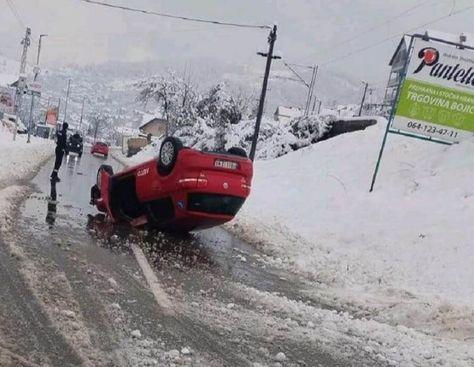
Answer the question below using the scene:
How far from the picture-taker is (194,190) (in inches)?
353

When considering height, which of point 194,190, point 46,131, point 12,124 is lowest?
point 46,131

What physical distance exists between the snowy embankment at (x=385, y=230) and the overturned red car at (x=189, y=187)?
1303 millimetres

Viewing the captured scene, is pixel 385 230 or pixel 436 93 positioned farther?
pixel 436 93

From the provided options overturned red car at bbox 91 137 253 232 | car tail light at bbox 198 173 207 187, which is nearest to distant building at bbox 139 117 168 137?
overturned red car at bbox 91 137 253 232

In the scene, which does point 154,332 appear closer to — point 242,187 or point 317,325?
point 317,325

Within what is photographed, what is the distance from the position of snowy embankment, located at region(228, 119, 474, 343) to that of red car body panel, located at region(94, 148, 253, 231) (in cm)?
128

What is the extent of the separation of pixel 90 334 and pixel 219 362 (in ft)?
3.40

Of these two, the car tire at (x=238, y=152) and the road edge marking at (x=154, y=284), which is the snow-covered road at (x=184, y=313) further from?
the car tire at (x=238, y=152)

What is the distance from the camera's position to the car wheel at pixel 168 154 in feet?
30.1

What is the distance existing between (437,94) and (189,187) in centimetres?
725

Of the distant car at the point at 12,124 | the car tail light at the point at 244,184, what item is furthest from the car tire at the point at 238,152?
the distant car at the point at 12,124

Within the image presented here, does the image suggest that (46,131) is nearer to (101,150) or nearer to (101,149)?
(101,149)

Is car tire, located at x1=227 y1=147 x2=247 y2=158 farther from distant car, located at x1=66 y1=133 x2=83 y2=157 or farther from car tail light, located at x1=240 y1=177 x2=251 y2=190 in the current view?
distant car, located at x1=66 y1=133 x2=83 y2=157

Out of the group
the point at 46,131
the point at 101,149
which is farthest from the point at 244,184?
the point at 46,131
